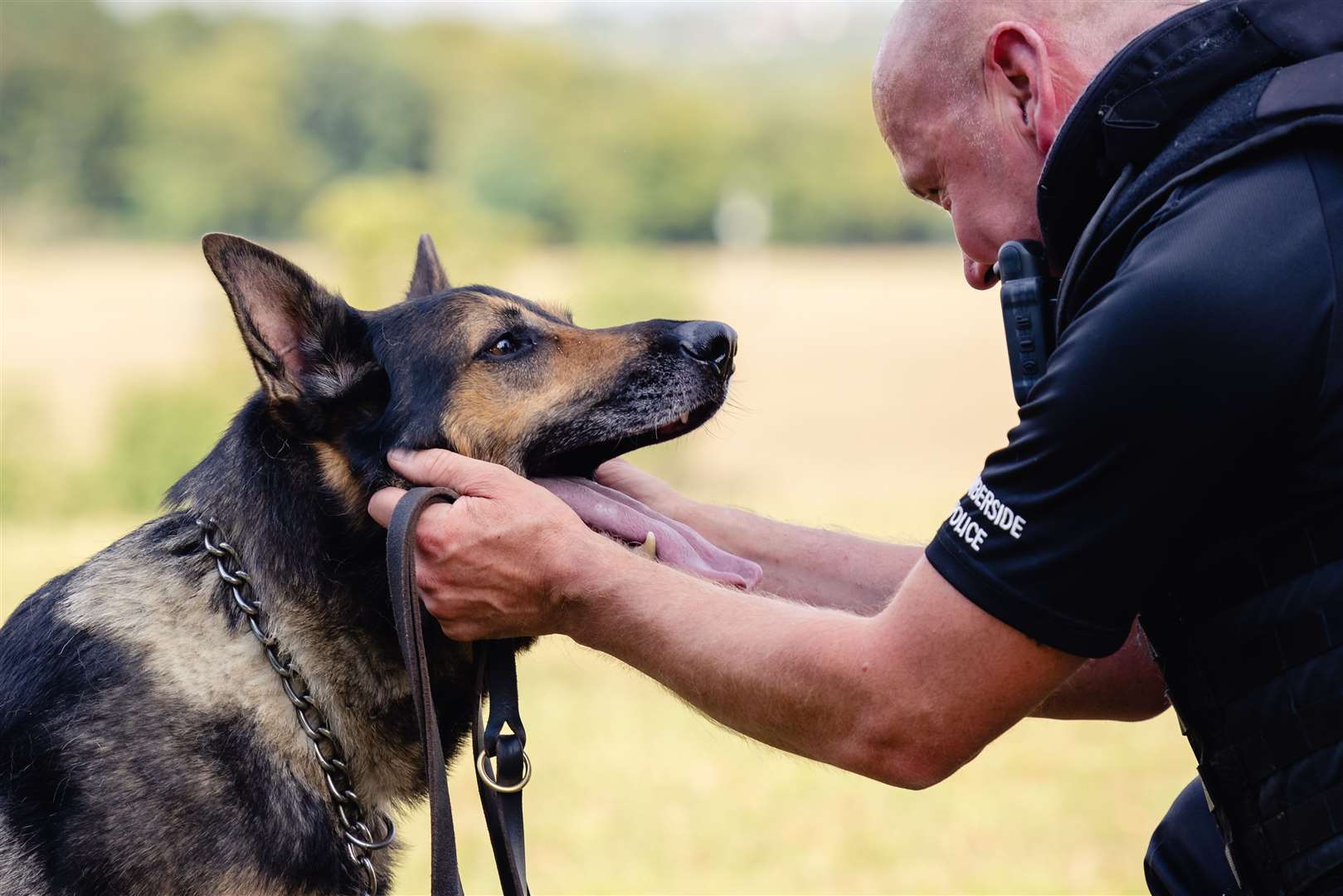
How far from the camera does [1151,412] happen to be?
2.09 m

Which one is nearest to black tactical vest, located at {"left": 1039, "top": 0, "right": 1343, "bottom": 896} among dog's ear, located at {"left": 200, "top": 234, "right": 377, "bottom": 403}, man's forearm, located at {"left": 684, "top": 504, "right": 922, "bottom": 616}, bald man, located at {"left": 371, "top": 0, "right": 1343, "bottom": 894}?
bald man, located at {"left": 371, "top": 0, "right": 1343, "bottom": 894}

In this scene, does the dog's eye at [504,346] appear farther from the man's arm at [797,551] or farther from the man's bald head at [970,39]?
the man's bald head at [970,39]

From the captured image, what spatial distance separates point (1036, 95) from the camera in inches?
109

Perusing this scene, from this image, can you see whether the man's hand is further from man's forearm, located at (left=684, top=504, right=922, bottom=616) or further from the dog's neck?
man's forearm, located at (left=684, top=504, right=922, bottom=616)

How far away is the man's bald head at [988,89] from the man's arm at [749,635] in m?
1.07

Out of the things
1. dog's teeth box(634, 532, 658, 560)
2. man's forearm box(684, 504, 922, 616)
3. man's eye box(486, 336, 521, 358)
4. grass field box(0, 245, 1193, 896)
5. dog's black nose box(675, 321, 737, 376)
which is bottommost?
grass field box(0, 245, 1193, 896)

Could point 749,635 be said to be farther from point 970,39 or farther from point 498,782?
point 970,39

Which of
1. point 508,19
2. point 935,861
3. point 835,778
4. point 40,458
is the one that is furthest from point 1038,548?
point 508,19

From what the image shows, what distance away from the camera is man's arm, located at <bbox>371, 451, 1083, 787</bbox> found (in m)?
2.33

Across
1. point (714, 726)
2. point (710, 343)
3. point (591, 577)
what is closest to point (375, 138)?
point (714, 726)

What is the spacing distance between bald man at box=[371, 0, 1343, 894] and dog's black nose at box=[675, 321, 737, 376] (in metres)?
0.63

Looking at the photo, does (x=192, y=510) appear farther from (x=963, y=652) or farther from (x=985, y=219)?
(x=985, y=219)

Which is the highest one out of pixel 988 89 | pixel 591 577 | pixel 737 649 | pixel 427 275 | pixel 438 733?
pixel 988 89

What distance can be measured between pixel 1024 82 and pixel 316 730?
2101 millimetres
